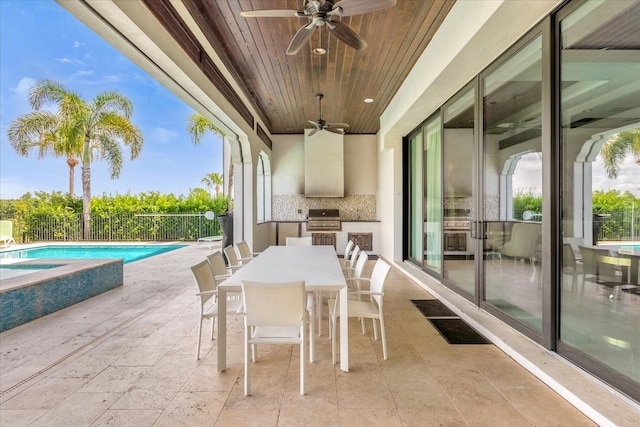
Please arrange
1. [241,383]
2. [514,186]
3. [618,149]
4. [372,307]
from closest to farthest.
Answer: [618,149]
[241,383]
[372,307]
[514,186]

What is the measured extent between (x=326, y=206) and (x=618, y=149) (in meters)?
6.86

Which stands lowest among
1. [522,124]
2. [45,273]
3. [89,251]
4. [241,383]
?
[241,383]

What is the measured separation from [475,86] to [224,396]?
383cm

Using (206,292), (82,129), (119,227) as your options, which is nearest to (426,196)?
(206,292)

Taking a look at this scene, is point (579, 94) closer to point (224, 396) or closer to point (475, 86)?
point (475, 86)

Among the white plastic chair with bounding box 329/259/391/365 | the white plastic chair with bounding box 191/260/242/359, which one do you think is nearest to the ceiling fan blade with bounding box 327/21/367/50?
the white plastic chair with bounding box 329/259/391/365

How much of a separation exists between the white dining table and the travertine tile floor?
0.71 ft

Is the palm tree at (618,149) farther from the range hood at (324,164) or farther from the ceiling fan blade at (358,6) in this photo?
the range hood at (324,164)

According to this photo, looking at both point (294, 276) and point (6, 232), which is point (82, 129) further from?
point (294, 276)

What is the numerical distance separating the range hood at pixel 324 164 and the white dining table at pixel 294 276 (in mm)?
4559

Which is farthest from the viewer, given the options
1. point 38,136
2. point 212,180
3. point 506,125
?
point 212,180

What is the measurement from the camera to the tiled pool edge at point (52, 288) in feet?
10.2

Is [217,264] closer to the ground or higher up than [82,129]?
closer to the ground

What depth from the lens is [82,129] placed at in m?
9.86
